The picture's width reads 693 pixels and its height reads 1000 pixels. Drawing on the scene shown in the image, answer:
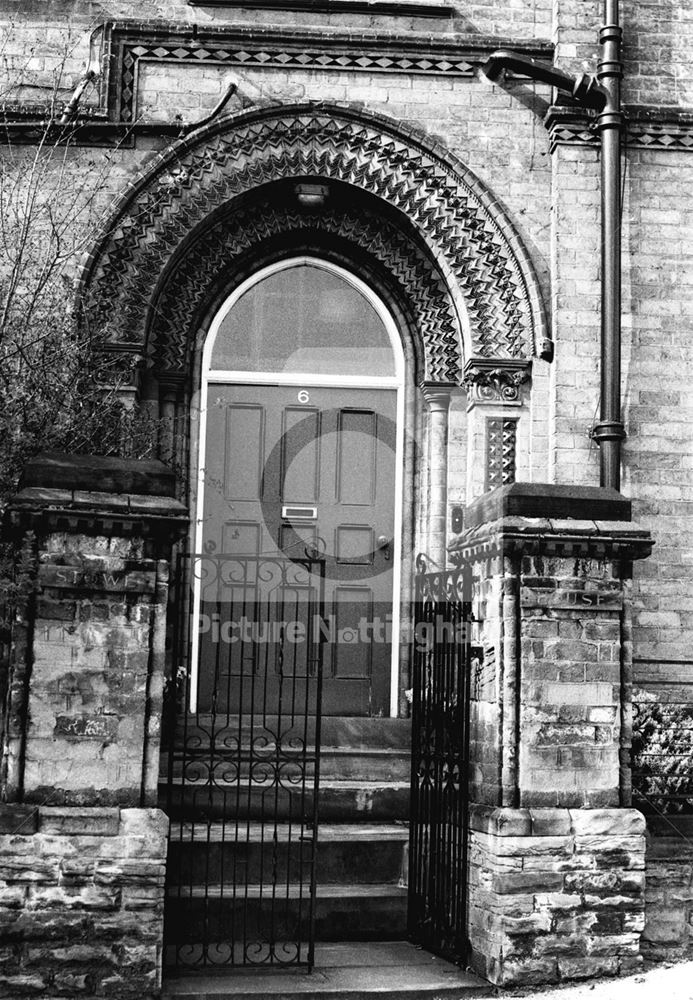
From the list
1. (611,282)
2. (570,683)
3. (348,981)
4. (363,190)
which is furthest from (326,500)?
(348,981)

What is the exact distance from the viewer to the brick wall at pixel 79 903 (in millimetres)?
6414

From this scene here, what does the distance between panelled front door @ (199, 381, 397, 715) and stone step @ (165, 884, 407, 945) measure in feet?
8.14

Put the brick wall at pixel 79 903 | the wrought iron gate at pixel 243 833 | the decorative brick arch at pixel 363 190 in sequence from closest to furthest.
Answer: the brick wall at pixel 79 903 < the wrought iron gate at pixel 243 833 < the decorative brick arch at pixel 363 190

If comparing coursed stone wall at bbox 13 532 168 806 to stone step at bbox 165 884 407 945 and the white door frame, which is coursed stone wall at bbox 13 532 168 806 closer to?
stone step at bbox 165 884 407 945

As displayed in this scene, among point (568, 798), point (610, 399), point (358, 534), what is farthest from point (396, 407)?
point (568, 798)

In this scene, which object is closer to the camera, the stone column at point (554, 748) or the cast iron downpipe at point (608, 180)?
the stone column at point (554, 748)

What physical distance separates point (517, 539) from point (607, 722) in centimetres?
120

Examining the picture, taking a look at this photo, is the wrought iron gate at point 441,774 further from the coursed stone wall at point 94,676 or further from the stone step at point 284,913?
the coursed stone wall at point 94,676

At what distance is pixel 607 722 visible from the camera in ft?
23.9

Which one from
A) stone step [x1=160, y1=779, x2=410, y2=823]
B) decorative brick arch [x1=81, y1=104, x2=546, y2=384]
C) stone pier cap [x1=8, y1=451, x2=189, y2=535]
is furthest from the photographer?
decorative brick arch [x1=81, y1=104, x2=546, y2=384]

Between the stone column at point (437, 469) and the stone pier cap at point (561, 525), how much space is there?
99.0 inches

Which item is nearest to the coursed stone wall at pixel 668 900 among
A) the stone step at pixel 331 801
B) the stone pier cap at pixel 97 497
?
the stone step at pixel 331 801

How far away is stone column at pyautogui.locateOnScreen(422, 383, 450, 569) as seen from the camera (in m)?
10.1

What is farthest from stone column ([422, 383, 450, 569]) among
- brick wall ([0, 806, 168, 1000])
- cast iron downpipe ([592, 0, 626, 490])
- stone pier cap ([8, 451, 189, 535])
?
brick wall ([0, 806, 168, 1000])
